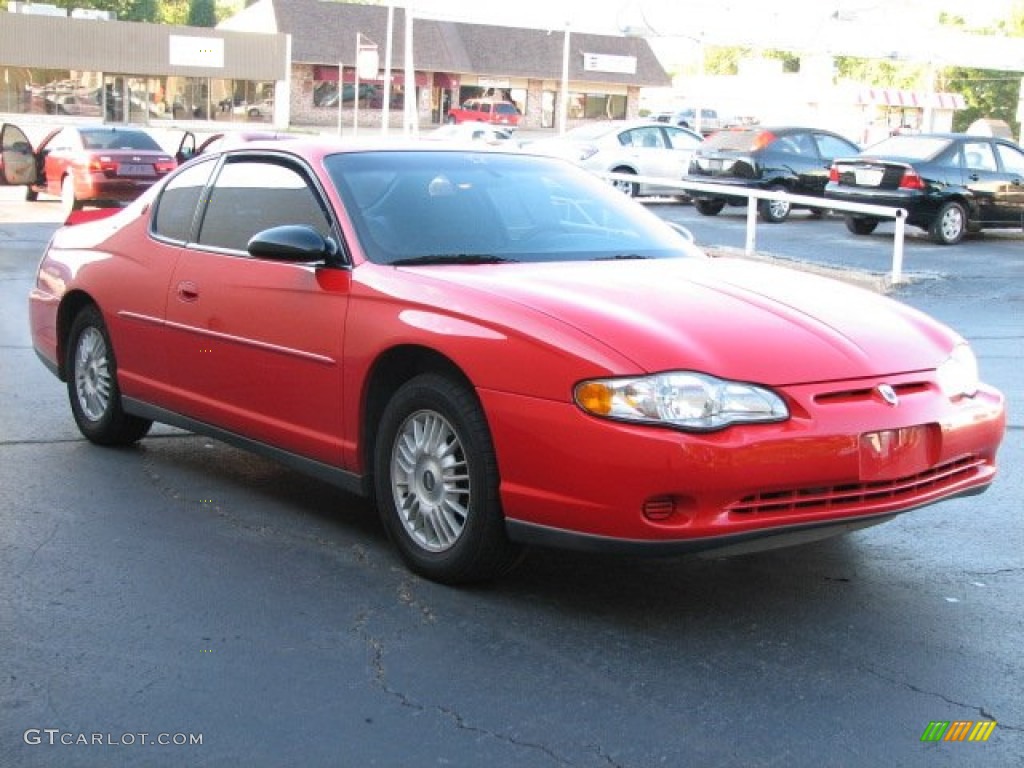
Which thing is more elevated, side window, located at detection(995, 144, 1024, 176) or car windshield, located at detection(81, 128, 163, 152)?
side window, located at detection(995, 144, 1024, 176)

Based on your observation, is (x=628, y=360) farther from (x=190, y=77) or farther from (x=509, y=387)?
(x=190, y=77)

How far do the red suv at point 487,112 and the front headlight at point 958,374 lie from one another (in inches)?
2619

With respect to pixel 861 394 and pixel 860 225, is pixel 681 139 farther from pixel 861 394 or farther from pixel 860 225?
pixel 861 394

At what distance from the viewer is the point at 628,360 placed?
459cm

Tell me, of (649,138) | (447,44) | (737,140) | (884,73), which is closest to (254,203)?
(737,140)

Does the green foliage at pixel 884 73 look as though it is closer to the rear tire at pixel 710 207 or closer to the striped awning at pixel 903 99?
the striped awning at pixel 903 99

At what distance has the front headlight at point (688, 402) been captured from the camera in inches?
178

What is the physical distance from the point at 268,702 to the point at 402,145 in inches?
117

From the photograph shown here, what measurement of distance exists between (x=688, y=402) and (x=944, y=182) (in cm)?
1724

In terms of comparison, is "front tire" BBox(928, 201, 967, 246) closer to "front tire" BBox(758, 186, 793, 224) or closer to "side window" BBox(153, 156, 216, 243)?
"front tire" BBox(758, 186, 793, 224)

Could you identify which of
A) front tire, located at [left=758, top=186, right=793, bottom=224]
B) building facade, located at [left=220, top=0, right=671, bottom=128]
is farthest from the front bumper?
building facade, located at [left=220, top=0, right=671, bottom=128]

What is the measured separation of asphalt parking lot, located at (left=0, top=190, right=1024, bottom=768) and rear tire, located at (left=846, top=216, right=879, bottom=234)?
51.1ft

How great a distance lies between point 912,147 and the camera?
2142cm

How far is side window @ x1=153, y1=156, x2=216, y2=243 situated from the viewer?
22.1 feet
